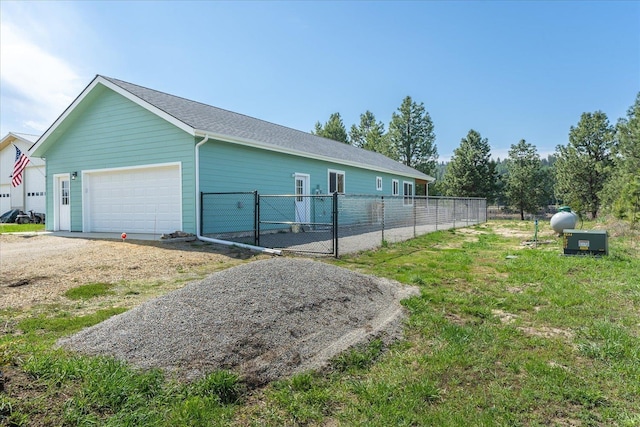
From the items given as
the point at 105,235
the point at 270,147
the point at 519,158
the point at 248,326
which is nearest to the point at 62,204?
the point at 105,235

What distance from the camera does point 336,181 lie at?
17.1 meters

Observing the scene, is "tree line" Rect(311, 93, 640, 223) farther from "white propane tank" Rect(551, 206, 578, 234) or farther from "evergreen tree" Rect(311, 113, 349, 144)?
"white propane tank" Rect(551, 206, 578, 234)

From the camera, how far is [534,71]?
15055 millimetres

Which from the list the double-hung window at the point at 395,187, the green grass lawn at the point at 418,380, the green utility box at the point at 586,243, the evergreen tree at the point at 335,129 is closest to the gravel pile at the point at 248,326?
the green grass lawn at the point at 418,380

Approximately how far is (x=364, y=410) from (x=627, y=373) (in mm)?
2269

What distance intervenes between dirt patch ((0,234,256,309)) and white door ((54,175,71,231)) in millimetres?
2903

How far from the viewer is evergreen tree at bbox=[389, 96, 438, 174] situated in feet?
130

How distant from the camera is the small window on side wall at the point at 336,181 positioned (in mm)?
16688

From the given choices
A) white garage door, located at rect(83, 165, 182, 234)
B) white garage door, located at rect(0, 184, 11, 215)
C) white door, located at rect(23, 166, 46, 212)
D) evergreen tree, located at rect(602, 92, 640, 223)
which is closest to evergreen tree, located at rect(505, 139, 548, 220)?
evergreen tree, located at rect(602, 92, 640, 223)

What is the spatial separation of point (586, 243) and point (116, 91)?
14.2 m

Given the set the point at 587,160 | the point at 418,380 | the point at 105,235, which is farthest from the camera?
the point at 587,160

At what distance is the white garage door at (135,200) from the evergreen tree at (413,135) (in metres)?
31.8

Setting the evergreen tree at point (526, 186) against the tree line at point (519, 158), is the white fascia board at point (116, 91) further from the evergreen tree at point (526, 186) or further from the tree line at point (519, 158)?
the evergreen tree at point (526, 186)

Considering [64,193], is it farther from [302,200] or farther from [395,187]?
[395,187]
